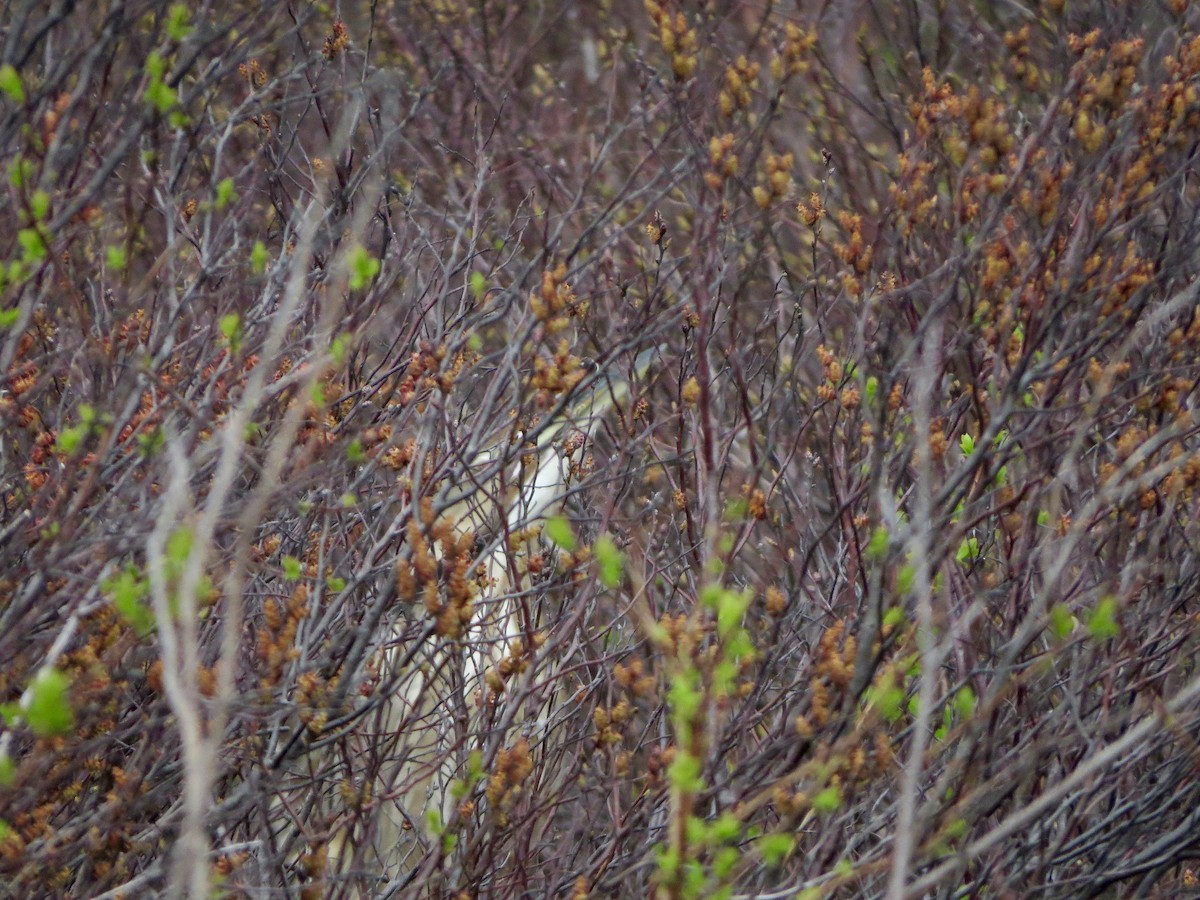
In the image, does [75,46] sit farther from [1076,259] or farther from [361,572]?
[1076,259]

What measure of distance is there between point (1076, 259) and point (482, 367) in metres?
1.90

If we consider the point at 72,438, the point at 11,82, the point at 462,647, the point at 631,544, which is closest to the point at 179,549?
the point at 72,438

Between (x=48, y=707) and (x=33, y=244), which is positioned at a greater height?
Result: (x=33, y=244)

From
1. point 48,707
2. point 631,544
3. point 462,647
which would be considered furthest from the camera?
point 631,544

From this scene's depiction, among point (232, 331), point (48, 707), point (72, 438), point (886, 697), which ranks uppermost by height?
point (232, 331)

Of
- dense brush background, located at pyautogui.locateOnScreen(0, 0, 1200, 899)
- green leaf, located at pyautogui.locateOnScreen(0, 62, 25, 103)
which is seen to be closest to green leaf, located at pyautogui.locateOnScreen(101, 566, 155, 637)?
dense brush background, located at pyautogui.locateOnScreen(0, 0, 1200, 899)

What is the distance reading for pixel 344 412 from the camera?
389 centimetres

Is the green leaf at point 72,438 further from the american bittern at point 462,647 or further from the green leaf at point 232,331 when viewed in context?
the american bittern at point 462,647

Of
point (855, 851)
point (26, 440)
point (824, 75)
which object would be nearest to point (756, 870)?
point (855, 851)

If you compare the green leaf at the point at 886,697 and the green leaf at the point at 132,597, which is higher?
the green leaf at the point at 132,597

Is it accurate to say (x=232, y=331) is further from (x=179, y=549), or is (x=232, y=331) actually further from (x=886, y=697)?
(x=886, y=697)

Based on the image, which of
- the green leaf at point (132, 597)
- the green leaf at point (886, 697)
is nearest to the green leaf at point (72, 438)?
the green leaf at point (132, 597)

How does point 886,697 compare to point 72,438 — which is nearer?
point 886,697

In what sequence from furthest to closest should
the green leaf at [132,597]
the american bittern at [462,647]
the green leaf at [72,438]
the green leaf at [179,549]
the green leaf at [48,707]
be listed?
the american bittern at [462,647]
the green leaf at [72,438]
the green leaf at [132,597]
the green leaf at [179,549]
the green leaf at [48,707]
